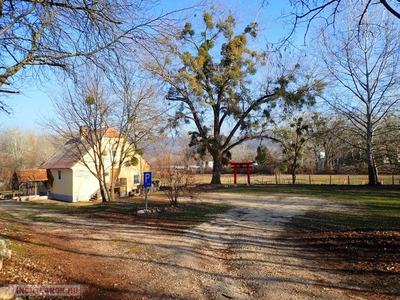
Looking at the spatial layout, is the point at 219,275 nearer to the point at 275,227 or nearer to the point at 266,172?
the point at 275,227

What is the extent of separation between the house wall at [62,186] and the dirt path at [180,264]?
21714 mm

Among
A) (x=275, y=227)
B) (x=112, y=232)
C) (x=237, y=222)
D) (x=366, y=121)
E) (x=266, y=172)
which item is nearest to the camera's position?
(x=112, y=232)

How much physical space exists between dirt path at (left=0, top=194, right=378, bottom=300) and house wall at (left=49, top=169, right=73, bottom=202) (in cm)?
2171

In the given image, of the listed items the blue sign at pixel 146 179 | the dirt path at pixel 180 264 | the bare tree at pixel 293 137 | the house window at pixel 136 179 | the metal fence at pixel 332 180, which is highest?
the bare tree at pixel 293 137

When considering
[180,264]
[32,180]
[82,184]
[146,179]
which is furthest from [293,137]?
[32,180]

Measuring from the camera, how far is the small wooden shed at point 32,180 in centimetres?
3081

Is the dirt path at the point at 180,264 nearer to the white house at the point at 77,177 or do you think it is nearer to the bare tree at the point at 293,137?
the bare tree at the point at 293,137

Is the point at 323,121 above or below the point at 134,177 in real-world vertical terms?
above

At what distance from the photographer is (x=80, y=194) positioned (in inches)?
1140

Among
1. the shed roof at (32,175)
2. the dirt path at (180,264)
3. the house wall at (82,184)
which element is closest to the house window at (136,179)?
the house wall at (82,184)

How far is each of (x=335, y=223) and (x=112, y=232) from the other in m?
6.09

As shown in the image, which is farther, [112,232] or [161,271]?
[112,232]

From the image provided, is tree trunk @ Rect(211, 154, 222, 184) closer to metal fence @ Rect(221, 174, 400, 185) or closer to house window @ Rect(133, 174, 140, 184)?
metal fence @ Rect(221, 174, 400, 185)

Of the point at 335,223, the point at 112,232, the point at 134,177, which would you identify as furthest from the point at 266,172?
the point at 112,232
